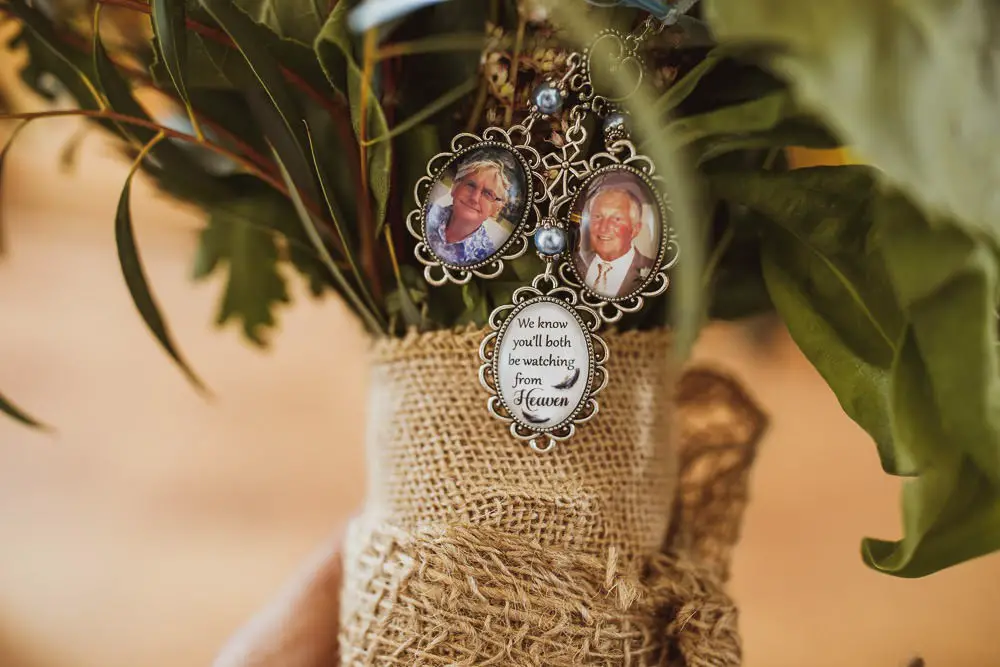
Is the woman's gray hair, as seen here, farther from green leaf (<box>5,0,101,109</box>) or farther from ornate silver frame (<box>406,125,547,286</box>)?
green leaf (<box>5,0,101,109</box>)

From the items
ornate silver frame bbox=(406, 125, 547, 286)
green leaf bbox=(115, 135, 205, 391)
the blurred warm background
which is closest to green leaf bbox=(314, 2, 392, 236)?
ornate silver frame bbox=(406, 125, 547, 286)

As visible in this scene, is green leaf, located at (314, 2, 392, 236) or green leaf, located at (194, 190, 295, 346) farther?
green leaf, located at (194, 190, 295, 346)

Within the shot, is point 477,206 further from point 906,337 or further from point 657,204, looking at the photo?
point 906,337

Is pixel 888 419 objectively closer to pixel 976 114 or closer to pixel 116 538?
pixel 976 114

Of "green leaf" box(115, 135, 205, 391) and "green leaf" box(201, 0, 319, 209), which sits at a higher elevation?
"green leaf" box(201, 0, 319, 209)

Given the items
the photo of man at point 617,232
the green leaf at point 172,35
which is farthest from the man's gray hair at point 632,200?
the green leaf at point 172,35

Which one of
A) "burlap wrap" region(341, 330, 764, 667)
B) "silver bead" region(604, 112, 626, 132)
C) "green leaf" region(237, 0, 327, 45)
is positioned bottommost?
"burlap wrap" region(341, 330, 764, 667)

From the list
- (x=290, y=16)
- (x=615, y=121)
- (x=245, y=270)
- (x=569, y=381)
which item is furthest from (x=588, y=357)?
(x=245, y=270)

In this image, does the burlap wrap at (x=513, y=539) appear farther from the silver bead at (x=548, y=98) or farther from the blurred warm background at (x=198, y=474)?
the blurred warm background at (x=198, y=474)
